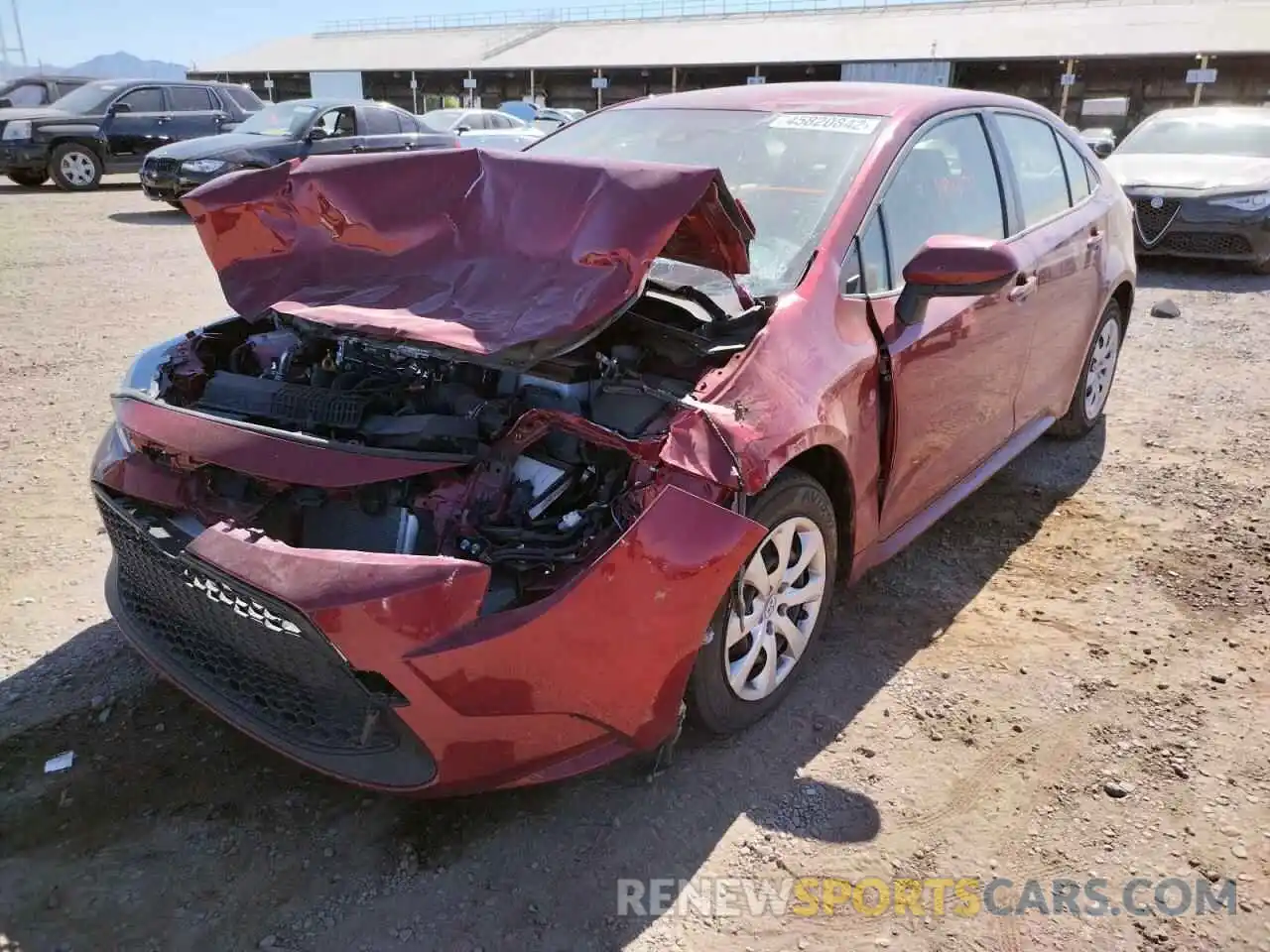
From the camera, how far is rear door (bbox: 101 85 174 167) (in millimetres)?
15070

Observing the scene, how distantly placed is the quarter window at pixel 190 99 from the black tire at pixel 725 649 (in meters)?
15.8

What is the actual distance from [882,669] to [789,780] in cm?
69

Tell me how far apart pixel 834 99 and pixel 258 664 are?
2.75 m

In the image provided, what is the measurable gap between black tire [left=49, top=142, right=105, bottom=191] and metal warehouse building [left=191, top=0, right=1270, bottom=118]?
25.0 metres

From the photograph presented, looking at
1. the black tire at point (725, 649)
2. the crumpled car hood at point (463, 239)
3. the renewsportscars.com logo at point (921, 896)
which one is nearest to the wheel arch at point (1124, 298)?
the black tire at point (725, 649)

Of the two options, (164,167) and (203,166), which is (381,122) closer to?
(203,166)

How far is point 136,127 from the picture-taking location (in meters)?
15.2

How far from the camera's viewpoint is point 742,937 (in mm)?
2225

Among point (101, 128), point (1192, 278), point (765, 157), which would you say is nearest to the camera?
point (765, 157)

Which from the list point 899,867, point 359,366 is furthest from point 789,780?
point 359,366

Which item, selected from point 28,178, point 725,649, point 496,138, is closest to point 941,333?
point 725,649

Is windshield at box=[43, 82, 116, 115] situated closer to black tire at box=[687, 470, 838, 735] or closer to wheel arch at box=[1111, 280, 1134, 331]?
wheel arch at box=[1111, 280, 1134, 331]

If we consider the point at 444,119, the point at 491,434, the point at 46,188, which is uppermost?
the point at 444,119

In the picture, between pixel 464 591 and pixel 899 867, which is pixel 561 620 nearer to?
pixel 464 591
